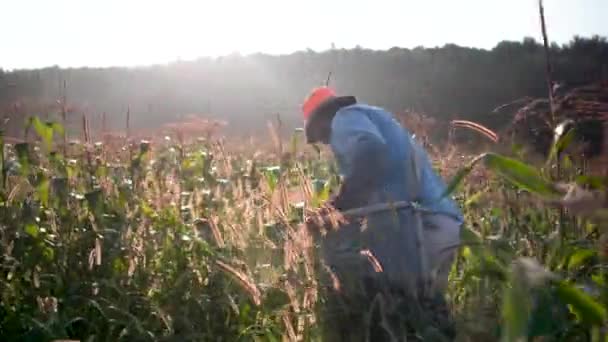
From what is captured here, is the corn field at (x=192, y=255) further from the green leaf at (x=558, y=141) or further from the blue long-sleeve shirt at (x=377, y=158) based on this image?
the blue long-sleeve shirt at (x=377, y=158)

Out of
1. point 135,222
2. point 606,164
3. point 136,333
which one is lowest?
point 136,333

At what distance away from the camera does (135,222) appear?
3.81 metres

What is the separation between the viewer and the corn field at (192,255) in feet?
7.63

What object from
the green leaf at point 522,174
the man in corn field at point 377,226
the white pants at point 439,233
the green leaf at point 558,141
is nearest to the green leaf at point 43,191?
the man in corn field at point 377,226

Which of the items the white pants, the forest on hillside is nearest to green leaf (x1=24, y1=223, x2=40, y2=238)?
the white pants

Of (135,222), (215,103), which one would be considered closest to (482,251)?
(135,222)

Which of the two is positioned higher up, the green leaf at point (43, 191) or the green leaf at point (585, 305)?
the green leaf at point (585, 305)

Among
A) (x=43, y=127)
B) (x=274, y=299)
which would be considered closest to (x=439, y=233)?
(x=274, y=299)

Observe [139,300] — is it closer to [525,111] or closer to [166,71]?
[525,111]

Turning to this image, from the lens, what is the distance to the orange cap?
3.80 m

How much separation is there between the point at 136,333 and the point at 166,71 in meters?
34.4

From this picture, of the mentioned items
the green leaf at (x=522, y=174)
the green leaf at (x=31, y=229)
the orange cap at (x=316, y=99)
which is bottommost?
the green leaf at (x=31, y=229)

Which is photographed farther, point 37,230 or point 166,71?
point 166,71

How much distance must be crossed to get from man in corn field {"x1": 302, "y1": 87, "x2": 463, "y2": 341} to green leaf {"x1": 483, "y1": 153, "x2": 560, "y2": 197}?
65 centimetres
